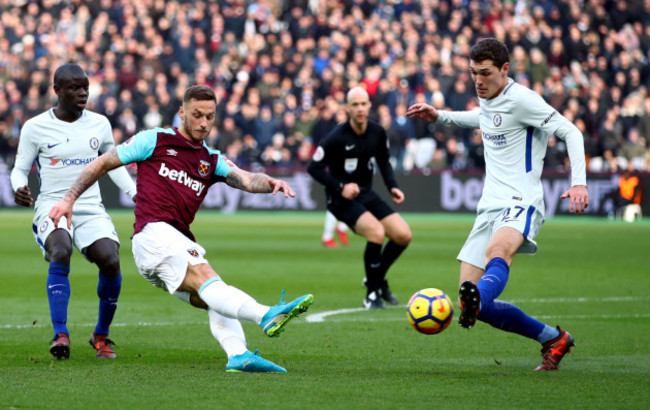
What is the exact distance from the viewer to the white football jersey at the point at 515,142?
24.5 ft

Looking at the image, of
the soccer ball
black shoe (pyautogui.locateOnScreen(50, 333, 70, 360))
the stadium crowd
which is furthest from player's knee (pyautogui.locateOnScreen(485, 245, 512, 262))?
the stadium crowd

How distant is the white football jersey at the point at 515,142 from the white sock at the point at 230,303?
72.1 inches

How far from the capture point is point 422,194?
30141mm

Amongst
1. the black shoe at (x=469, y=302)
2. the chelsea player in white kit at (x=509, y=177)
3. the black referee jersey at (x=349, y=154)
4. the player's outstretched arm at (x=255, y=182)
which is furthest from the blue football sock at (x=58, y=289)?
the black referee jersey at (x=349, y=154)

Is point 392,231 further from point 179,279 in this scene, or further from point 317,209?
point 317,209

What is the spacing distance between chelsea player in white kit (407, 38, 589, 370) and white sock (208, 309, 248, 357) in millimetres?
1507

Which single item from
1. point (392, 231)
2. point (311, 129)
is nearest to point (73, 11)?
point (311, 129)

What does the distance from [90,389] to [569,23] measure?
27.3 meters

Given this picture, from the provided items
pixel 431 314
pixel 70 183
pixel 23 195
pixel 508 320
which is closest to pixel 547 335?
pixel 508 320

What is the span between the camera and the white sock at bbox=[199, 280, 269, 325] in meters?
6.77

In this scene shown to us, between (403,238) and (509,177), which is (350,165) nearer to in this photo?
(403,238)

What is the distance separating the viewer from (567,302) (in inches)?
477

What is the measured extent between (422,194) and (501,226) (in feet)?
74.8

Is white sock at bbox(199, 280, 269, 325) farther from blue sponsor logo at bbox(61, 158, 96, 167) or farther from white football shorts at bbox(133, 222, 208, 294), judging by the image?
blue sponsor logo at bbox(61, 158, 96, 167)
